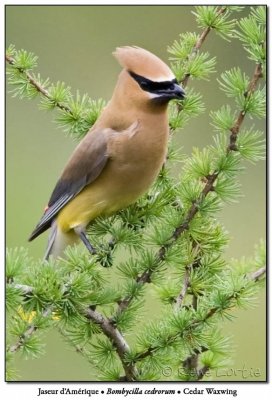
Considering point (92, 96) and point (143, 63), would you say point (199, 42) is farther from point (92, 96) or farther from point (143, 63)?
point (92, 96)

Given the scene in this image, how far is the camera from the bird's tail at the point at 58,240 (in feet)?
11.9

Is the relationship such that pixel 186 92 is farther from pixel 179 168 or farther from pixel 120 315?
pixel 120 315

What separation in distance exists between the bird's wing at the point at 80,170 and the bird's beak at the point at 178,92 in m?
0.37

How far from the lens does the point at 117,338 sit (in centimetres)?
282

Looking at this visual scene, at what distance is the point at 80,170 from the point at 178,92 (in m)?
0.65

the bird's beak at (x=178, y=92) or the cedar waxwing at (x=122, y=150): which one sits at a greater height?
the bird's beak at (x=178, y=92)

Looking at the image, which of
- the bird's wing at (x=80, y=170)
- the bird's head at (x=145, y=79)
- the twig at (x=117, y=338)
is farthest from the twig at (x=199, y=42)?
the twig at (x=117, y=338)

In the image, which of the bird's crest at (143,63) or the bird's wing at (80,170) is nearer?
the bird's crest at (143,63)

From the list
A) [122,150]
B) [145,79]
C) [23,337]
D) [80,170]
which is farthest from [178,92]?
[23,337]

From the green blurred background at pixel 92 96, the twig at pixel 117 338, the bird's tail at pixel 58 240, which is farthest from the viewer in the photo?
the green blurred background at pixel 92 96

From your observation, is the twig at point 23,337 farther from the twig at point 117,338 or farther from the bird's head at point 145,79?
the bird's head at point 145,79

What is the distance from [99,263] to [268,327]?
2.07 feet

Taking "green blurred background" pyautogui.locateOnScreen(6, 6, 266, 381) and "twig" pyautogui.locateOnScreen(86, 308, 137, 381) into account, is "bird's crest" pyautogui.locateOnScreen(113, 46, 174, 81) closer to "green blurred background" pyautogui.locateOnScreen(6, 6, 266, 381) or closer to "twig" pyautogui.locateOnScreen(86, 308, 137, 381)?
"twig" pyautogui.locateOnScreen(86, 308, 137, 381)
